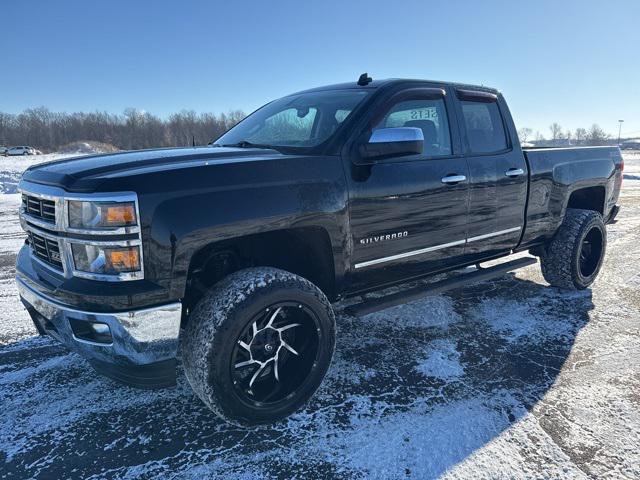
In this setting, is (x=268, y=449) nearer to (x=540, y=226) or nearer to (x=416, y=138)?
(x=416, y=138)

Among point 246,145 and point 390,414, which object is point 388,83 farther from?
point 390,414

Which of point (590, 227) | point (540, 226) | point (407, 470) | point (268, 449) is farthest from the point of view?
point (590, 227)

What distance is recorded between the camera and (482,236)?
377cm

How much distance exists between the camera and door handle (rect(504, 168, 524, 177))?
3867mm

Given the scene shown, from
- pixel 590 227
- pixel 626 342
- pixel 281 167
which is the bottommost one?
pixel 626 342

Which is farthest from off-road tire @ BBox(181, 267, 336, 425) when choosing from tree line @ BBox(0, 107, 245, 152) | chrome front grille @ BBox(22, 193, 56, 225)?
tree line @ BBox(0, 107, 245, 152)

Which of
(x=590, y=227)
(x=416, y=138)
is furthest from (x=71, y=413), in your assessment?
(x=590, y=227)

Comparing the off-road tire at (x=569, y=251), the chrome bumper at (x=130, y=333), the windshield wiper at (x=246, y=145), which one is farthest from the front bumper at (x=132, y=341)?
the off-road tire at (x=569, y=251)

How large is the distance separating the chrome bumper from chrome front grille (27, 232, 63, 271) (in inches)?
8.0

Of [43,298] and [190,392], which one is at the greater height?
A: [43,298]

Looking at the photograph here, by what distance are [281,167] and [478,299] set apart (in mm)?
2918

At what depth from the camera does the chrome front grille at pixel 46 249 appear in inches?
93.7

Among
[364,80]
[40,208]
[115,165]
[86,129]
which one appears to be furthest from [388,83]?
[86,129]

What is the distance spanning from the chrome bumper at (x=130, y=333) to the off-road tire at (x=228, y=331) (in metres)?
0.15
